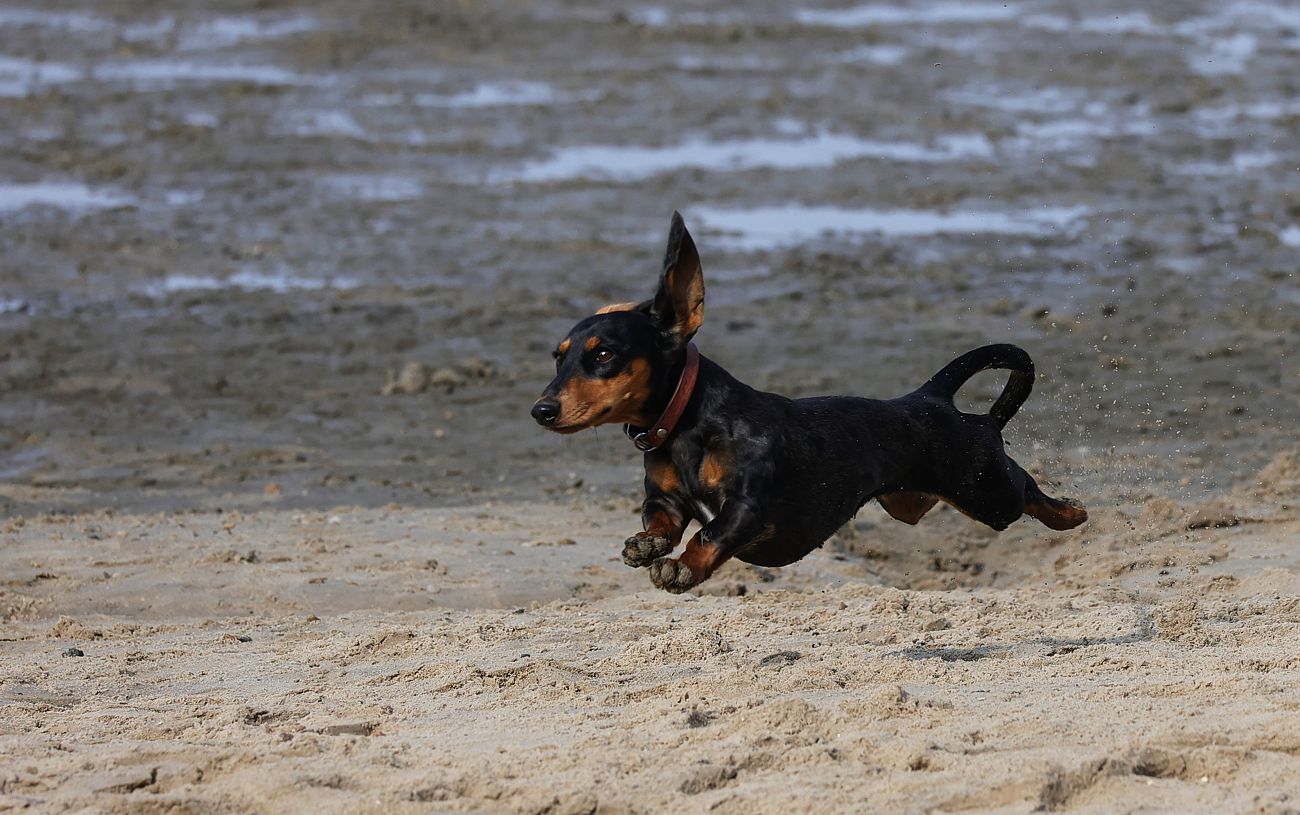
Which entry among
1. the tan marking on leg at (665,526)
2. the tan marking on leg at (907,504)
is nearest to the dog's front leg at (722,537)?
the tan marking on leg at (665,526)

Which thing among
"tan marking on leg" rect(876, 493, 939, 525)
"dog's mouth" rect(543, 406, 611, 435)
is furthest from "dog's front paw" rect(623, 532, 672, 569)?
"tan marking on leg" rect(876, 493, 939, 525)

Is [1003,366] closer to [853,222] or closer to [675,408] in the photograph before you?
[675,408]

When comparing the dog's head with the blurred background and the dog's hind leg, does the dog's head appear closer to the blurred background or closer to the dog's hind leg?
the dog's hind leg

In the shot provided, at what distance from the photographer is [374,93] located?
18.5m

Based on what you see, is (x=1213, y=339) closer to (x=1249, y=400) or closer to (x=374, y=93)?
(x=1249, y=400)


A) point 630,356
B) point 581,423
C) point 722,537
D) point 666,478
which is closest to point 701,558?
point 722,537

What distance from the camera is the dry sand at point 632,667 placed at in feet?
14.8

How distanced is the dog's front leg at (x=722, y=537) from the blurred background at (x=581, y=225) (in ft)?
13.4

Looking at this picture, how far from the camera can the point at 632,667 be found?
590 centimetres

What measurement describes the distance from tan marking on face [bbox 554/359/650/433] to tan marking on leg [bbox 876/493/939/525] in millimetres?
1258

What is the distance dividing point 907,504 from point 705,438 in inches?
47.0

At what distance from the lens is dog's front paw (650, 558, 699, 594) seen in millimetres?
5062

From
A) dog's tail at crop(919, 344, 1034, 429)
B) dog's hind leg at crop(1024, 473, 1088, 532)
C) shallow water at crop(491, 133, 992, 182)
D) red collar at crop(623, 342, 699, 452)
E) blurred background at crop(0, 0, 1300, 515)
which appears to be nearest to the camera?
red collar at crop(623, 342, 699, 452)

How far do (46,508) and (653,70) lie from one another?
10931mm
